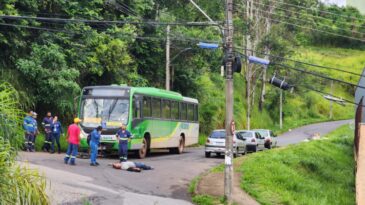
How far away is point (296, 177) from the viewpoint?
76.8ft

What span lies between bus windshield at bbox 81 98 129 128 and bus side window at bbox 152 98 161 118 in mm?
2710

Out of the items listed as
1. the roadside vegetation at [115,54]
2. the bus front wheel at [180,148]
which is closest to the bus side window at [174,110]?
the bus front wheel at [180,148]

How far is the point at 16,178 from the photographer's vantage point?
25.2 ft

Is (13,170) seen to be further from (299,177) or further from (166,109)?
(166,109)

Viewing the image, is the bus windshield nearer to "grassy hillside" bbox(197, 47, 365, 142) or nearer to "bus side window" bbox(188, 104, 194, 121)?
"bus side window" bbox(188, 104, 194, 121)

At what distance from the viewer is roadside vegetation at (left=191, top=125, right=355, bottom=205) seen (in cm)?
1930

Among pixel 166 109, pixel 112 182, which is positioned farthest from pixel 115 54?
pixel 112 182

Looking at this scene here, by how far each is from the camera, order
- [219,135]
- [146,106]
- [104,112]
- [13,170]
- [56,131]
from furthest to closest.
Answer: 1. [219,135]
2. [146,106]
3. [104,112]
4. [56,131]
5. [13,170]

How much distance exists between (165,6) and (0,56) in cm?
1838

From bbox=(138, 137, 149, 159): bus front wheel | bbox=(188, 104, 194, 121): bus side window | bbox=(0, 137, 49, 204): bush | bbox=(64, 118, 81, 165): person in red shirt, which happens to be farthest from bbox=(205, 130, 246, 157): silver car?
bbox=(0, 137, 49, 204): bush

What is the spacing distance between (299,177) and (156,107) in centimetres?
798

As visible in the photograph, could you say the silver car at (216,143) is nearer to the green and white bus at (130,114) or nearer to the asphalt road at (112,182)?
the green and white bus at (130,114)

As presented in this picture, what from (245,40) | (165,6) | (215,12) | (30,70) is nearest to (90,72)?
(30,70)

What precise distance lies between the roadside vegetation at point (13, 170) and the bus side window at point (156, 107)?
19656 mm
